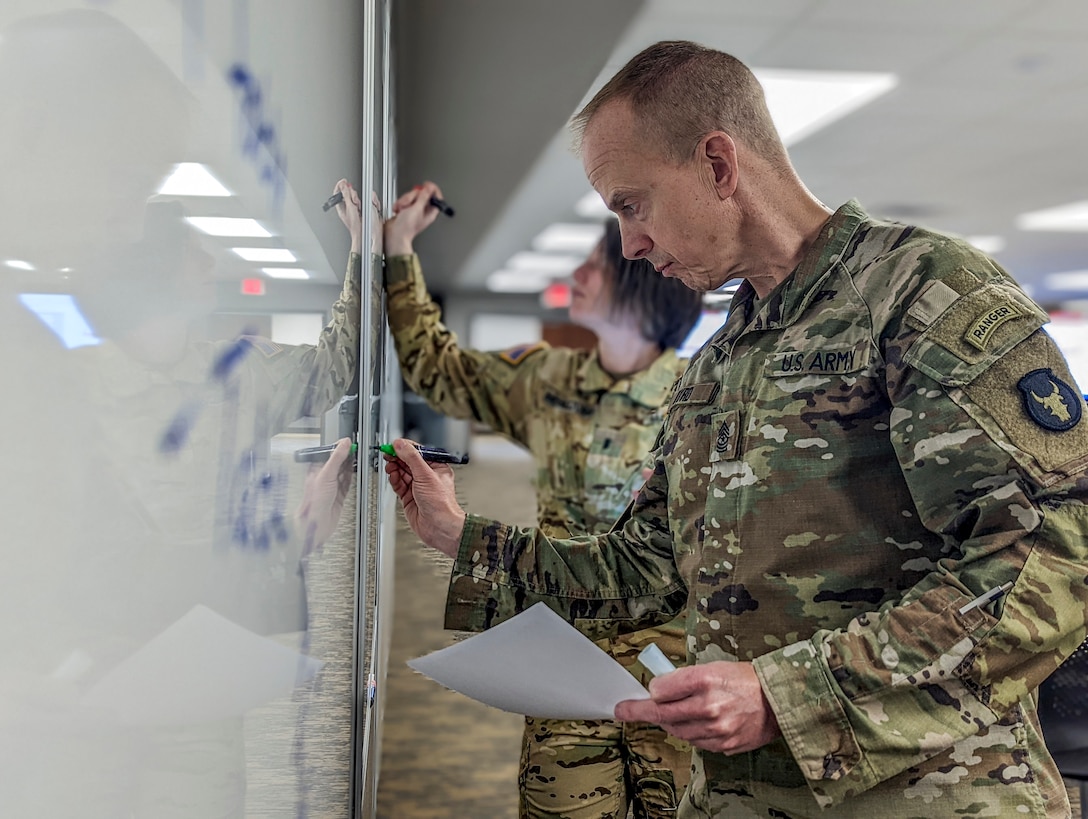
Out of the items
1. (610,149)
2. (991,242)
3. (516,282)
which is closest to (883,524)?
(610,149)

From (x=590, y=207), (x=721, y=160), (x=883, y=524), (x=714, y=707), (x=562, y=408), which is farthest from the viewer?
(x=590, y=207)

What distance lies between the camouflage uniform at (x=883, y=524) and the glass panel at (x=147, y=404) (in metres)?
0.52

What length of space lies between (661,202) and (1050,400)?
0.46m

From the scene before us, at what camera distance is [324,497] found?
82 centimetres

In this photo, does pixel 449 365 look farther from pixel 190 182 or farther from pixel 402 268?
pixel 190 182

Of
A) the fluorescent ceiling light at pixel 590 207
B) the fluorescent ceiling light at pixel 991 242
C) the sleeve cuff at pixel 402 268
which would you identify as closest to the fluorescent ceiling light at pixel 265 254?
the sleeve cuff at pixel 402 268

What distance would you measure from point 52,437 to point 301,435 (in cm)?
41

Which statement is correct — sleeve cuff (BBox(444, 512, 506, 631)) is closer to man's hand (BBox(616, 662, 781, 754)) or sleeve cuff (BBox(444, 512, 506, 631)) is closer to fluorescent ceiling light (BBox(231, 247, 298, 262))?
man's hand (BBox(616, 662, 781, 754))

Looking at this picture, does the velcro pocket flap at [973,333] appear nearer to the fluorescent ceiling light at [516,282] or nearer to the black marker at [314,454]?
the black marker at [314,454]

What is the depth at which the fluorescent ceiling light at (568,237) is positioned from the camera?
9.12 metres

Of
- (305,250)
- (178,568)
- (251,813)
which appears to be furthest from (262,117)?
(251,813)

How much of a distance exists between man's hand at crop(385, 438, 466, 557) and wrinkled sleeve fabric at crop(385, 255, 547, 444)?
0.57 m

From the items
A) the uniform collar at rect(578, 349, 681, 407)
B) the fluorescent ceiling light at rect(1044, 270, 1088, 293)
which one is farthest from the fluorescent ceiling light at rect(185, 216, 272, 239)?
the fluorescent ceiling light at rect(1044, 270, 1088, 293)

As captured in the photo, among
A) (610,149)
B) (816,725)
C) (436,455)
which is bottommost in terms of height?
(816,725)
